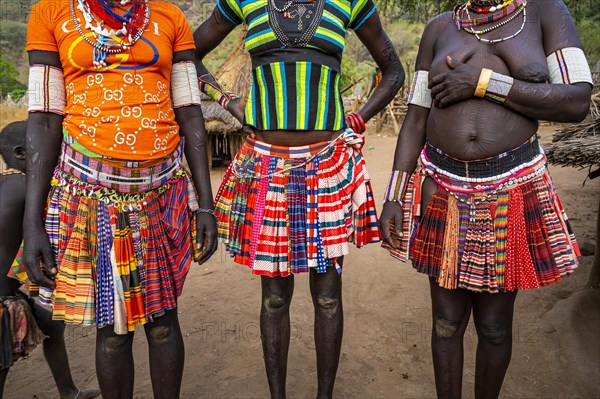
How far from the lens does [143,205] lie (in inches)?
71.9

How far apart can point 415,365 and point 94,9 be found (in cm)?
247

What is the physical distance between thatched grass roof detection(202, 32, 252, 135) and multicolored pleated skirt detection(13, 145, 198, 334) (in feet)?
24.1

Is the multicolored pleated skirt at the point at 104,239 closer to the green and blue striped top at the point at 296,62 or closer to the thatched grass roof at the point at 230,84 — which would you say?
the green and blue striped top at the point at 296,62

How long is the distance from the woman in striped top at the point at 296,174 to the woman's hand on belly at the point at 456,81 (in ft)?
1.43

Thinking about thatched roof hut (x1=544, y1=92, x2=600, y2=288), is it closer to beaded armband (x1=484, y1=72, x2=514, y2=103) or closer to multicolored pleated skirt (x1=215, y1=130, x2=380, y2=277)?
beaded armband (x1=484, y1=72, x2=514, y2=103)

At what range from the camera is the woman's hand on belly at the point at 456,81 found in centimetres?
179

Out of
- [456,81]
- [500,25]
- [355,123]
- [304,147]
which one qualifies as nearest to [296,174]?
[304,147]

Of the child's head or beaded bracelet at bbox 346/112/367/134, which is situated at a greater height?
beaded bracelet at bbox 346/112/367/134

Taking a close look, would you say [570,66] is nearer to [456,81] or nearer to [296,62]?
[456,81]

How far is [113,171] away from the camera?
5.75ft

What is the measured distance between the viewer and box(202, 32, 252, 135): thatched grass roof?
9023 millimetres

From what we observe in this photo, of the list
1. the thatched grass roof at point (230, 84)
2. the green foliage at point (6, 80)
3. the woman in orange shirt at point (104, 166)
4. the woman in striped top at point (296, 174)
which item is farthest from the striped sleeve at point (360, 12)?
the green foliage at point (6, 80)

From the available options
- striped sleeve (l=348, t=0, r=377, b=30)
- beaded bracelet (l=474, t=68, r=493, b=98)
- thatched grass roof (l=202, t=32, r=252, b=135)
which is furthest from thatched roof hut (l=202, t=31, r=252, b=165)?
beaded bracelet (l=474, t=68, r=493, b=98)

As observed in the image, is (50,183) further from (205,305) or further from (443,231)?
(205,305)
